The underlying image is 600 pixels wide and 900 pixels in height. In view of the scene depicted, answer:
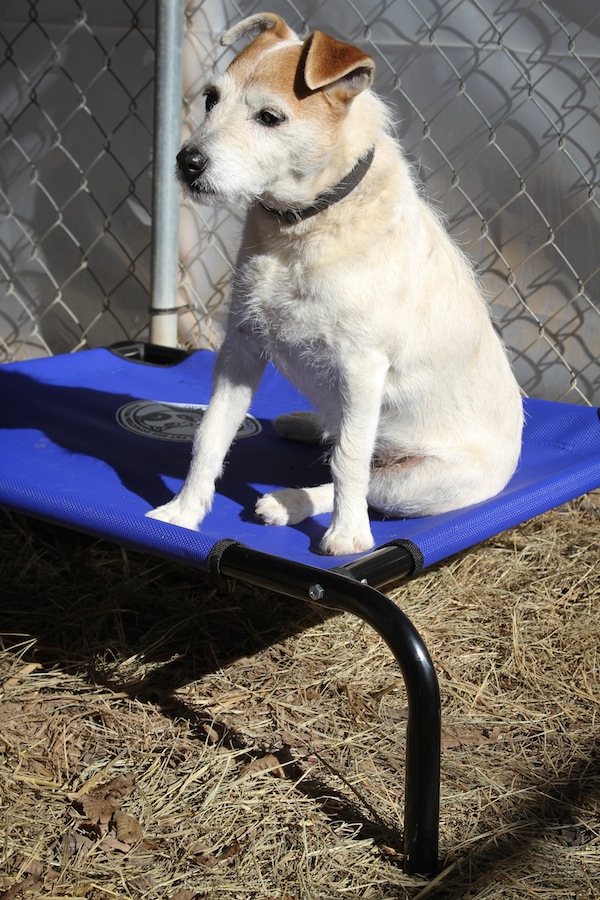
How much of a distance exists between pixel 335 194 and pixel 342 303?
204 millimetres

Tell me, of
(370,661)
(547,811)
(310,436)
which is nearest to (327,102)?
(310,436)

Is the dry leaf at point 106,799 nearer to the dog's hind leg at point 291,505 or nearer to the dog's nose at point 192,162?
the dog's hind leg at point 291,505

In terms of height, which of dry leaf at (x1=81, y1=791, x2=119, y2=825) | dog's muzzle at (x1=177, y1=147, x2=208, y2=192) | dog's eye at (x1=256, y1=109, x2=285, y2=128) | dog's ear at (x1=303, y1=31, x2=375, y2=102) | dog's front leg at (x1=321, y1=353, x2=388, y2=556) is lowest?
dry leaf at (x1=81, y1=791, x2=119, y2=825)

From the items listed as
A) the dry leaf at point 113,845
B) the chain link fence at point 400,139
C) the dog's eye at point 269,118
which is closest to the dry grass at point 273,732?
the dry leaf at point 113,845

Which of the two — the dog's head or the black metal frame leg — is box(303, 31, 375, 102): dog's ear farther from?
the black metal frame leg

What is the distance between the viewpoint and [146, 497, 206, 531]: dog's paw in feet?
6.18

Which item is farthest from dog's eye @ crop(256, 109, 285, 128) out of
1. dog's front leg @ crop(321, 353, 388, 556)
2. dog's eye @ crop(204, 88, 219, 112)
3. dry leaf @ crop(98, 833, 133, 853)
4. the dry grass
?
dry leaf @ crop(98, 833, 133, 853)

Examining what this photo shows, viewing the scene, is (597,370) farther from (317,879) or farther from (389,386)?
(317,879)

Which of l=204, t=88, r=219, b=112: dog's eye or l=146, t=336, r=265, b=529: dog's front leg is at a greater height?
l=204, t=88, r=219, b=112: dog's eye

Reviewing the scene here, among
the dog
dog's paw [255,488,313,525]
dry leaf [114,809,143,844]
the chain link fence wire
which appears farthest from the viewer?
the chain link fence wire

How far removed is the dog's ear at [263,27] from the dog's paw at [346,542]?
93 cm

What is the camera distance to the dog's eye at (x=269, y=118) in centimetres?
168

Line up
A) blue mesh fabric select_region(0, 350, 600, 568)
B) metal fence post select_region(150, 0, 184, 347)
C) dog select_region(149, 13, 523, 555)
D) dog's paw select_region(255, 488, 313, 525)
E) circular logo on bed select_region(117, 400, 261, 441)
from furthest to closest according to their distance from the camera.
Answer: metal fence post select_region(150, 0, 184, 347), circular logo on bed select_region(117, 400, 261, 441), dog's paw select_region(255, 488, 313, 525), blue mesh fabric select_region(0, 350, 600, 568), dog select_region(149, 13, 523, 555)

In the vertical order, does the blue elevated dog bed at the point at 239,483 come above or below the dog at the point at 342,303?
below
